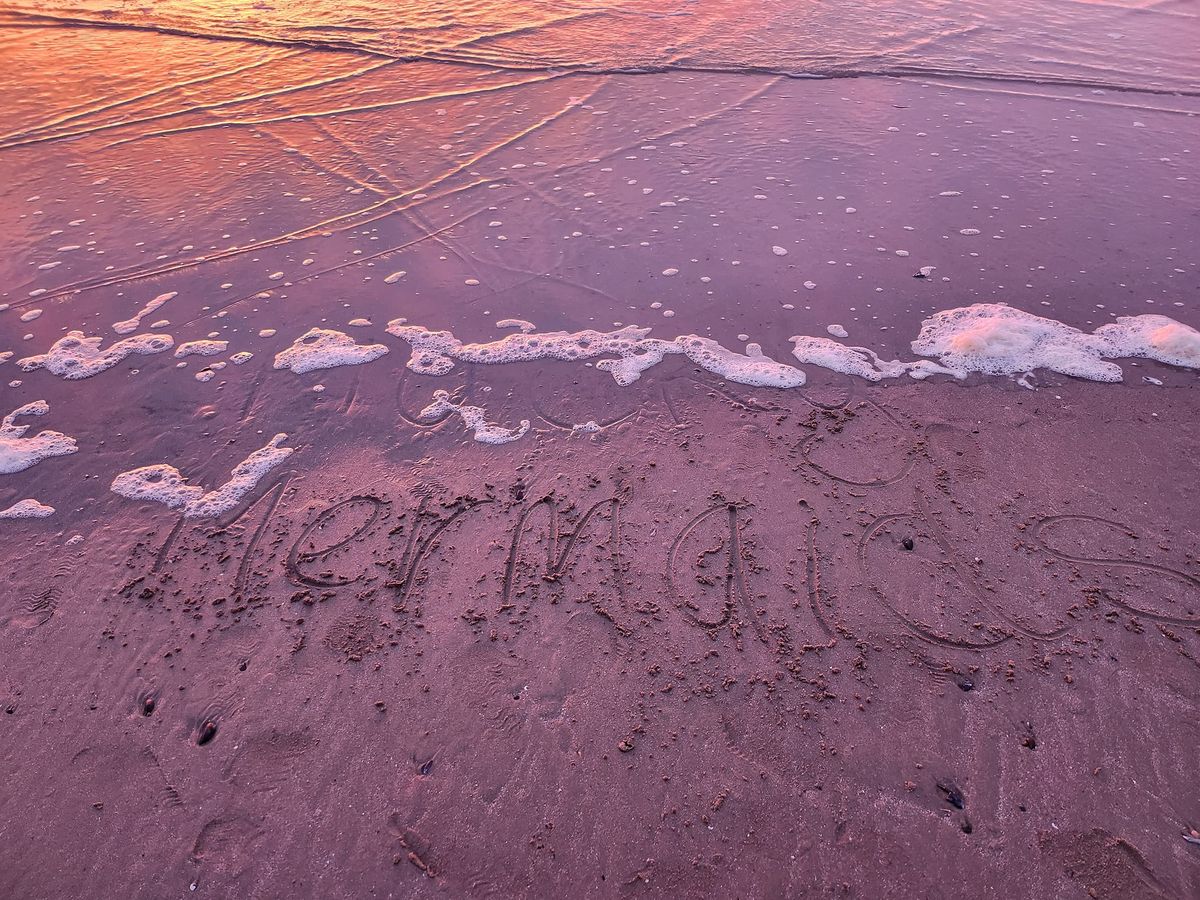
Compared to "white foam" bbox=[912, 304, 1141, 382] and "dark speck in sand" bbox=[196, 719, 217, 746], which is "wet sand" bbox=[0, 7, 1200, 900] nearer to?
"dark speck in sand" bbox=[196, 719, 217, 746]

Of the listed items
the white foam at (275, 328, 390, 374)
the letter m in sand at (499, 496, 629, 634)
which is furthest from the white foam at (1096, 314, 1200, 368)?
the white foam at (275, 328, 390, 374)

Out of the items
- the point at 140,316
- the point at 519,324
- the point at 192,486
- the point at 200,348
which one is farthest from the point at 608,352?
the point at 140,316

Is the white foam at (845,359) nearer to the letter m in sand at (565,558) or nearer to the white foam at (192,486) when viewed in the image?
the letter m in sand at (565,558)

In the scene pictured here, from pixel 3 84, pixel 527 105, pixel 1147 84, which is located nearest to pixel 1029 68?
pixel 1147 84

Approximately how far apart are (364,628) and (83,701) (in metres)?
1.08

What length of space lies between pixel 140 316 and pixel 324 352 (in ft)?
4.58

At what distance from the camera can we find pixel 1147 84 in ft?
25.0

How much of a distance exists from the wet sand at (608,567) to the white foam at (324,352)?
81 mm

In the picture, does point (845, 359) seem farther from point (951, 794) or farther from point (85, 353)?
point (85, 353)

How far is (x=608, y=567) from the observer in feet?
10.5

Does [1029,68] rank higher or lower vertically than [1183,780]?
higher

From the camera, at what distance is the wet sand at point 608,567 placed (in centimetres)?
244

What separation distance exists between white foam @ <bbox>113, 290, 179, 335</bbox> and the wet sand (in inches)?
3.7

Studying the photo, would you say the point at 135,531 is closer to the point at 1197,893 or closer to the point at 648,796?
the point at 648,796
